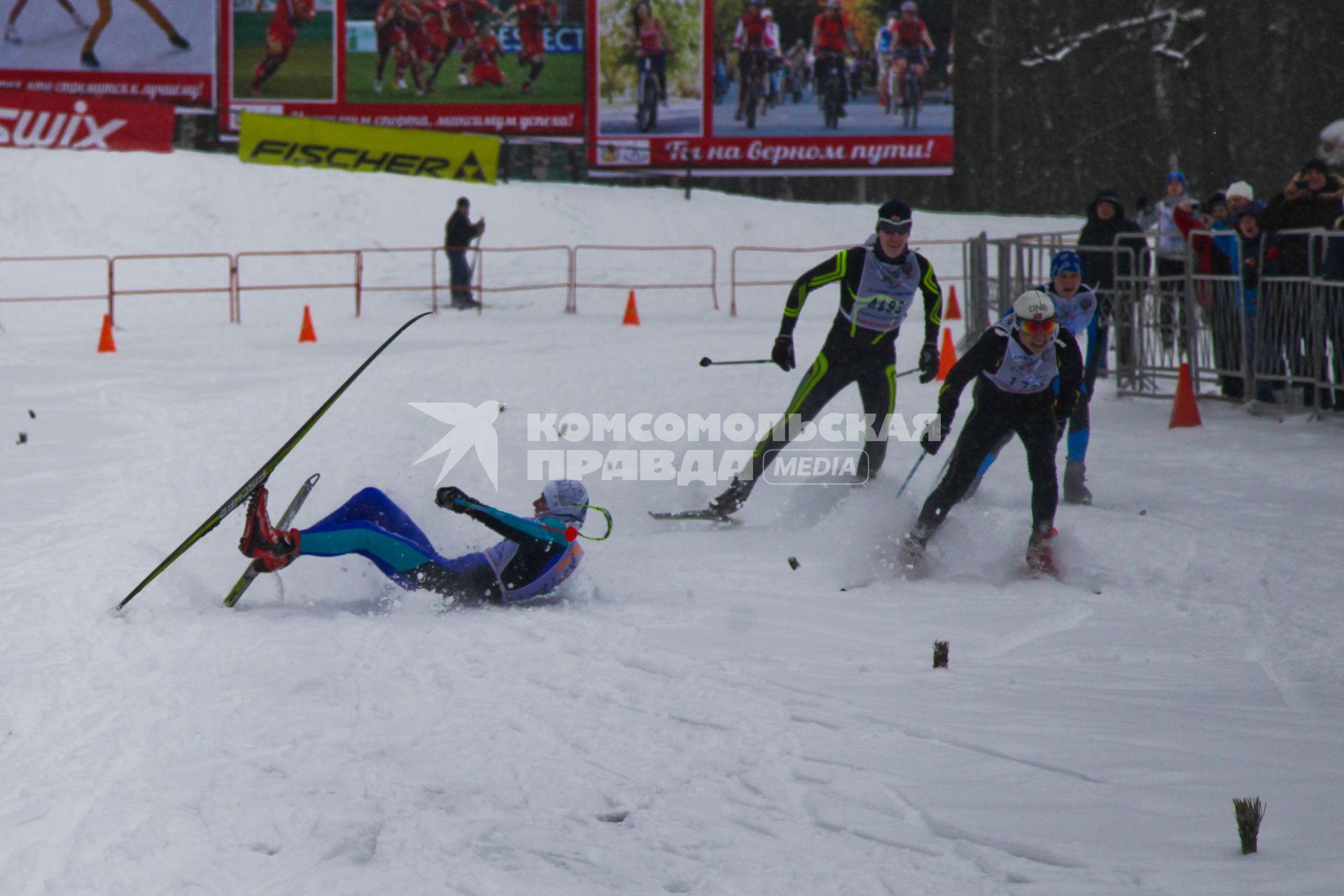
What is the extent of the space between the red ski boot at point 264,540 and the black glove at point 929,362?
3981 mm

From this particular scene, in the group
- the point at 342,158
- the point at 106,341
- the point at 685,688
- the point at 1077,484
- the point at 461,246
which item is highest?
the point at 342,158

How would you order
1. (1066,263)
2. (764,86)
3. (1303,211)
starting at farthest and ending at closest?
(764,86), (1303,211), (1066,263)

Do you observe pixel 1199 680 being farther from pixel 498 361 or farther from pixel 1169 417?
pixel 498 361

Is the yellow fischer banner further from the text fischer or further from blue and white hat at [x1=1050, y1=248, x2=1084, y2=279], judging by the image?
blue and white hat at [x1=1050, y1=248, x2=1084, y2=279]

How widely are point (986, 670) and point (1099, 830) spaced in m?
1.75

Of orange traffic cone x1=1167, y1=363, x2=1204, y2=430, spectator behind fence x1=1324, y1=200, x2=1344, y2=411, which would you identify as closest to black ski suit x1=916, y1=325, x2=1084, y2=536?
spectator behind fence x1=1324, y1=200, x2=1344, y2=411

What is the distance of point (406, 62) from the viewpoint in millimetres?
28938

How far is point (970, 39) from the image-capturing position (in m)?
30.8

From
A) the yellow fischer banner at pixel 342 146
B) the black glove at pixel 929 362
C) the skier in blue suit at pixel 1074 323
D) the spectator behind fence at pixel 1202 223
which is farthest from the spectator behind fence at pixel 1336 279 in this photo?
the yellow fischer banner at pixel 342 146

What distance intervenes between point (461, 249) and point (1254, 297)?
13663mm

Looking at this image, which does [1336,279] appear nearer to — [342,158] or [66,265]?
[66,265]

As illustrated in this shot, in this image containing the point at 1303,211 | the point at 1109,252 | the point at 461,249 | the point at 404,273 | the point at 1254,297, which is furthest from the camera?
the point at 404,273

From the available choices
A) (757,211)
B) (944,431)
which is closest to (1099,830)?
(944,431)

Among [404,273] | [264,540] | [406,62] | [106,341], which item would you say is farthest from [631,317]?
[264,540]
